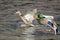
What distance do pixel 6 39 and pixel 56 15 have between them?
4.35ft

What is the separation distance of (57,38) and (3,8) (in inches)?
69.2

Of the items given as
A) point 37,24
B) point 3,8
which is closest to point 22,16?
point 37,24

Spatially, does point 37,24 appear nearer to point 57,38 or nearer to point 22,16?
point 22,16

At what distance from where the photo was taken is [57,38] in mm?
3414

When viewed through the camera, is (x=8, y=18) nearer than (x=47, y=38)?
No

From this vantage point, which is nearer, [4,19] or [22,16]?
[22,16]

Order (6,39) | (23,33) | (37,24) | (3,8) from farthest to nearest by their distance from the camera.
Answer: (3,8) → (37,24) → (23,33) → (6,39)

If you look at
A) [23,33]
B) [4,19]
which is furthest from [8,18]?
[23,33]

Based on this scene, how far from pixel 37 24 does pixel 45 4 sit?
134 cm

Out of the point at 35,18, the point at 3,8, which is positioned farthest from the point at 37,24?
the point at 3,8

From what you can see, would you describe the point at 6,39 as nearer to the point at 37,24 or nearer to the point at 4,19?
the point at 37,24

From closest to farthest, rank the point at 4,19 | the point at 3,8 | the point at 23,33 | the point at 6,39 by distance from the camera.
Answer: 1. the point at 6,39
2. the point at 23,33
3. the point at 4,19
4. the point at 3,8

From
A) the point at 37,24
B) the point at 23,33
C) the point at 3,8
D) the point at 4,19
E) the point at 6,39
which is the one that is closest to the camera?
the point at 6,39

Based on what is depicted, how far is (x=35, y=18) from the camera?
12.3 feet
